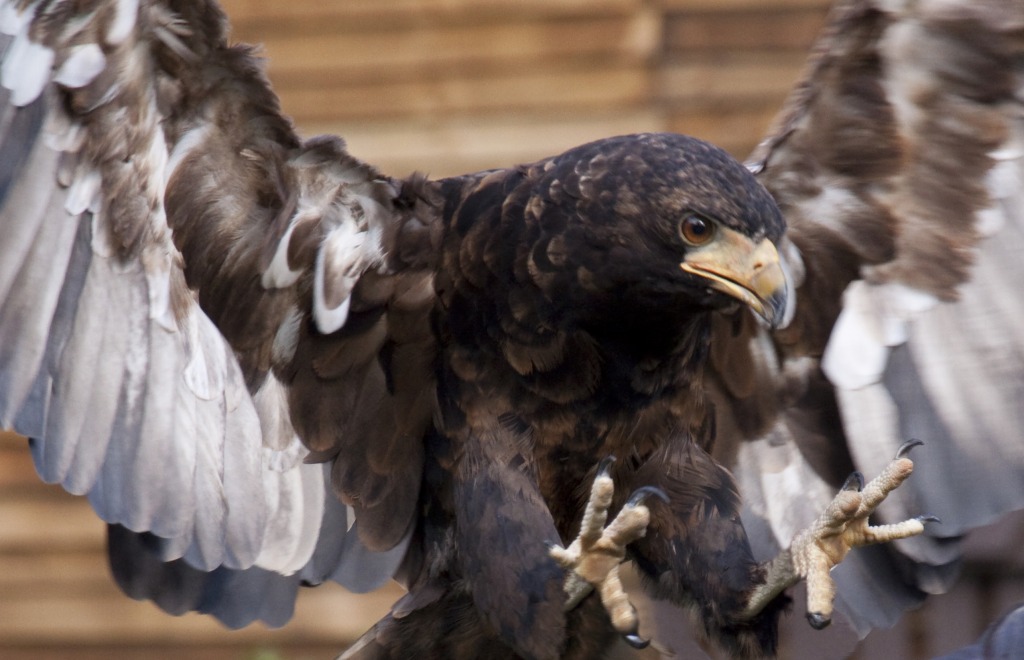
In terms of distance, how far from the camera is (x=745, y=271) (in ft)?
8.71

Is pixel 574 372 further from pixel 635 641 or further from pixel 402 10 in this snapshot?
pixel 402 10

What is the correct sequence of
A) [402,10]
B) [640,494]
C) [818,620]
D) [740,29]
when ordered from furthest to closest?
[402,10] → [740,29] → [640,494] → [818,620]

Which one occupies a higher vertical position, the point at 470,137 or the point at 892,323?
the point at 892,323

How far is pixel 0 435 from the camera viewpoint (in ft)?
17.4

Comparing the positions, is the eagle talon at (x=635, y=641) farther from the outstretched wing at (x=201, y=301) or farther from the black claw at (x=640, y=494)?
the outstretched wing at (x=201, y=301)

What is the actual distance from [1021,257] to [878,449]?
525 mm

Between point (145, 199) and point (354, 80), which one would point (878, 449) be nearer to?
point (145, 199)

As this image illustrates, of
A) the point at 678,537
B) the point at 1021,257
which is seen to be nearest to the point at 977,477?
the point at 1021,257

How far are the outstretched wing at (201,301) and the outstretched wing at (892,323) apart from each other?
2.70 ft

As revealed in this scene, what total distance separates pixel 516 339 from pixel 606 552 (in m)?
0.50

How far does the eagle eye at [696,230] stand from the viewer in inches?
106

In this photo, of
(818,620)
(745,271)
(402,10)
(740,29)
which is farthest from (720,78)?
(818,620)

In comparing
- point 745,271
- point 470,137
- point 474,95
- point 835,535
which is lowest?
point 470,137

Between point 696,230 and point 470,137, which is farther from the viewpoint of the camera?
point 470,137
